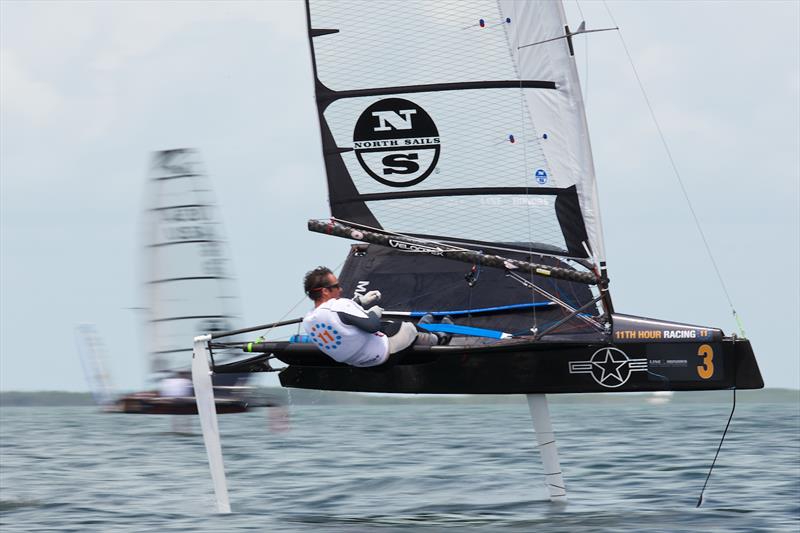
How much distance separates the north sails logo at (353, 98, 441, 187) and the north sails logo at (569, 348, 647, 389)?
7.69 feet

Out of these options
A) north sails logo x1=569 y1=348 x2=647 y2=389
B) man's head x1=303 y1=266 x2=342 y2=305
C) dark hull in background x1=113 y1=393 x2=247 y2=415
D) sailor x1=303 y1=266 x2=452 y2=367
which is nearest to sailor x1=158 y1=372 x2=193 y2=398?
dark hull in background x1=113 y1=393 x2=247 y2=415

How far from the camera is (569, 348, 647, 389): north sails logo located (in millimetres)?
10250

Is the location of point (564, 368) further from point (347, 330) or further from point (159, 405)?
point (159, 405)

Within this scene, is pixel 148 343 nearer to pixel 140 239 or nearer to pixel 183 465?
pixel 140 239

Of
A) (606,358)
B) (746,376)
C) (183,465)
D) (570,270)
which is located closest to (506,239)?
(570,270)

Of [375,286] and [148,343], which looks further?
[148,343]

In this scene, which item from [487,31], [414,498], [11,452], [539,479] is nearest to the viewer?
[487,31]

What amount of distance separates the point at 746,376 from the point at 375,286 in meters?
3.28

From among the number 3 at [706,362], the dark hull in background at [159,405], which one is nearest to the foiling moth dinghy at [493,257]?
the number 3 at [706,362]

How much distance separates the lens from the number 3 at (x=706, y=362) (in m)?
10.2

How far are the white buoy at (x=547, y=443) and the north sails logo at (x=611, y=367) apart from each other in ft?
4.86

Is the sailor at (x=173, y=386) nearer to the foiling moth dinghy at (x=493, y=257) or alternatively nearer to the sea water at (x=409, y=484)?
the sea water at (x=409, y=484)

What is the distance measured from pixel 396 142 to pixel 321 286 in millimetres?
1944

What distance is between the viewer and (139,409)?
22609mm
